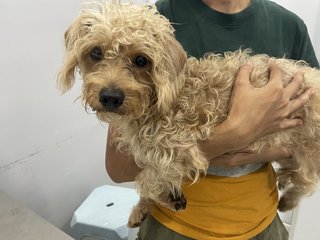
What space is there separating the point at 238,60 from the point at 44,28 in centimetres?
100

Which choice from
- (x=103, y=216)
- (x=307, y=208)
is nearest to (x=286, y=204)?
(x=307, y=208)

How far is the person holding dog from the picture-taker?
103 centimetres

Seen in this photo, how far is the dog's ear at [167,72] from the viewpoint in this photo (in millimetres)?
934

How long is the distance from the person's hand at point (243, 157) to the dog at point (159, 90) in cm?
2

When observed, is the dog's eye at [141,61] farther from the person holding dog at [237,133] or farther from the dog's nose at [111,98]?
the person holding dog at [237,133]

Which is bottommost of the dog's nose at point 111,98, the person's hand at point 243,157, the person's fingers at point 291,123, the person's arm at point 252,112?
the person's hand at point 243,157

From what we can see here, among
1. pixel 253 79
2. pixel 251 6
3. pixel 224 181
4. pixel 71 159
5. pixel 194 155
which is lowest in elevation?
pixel 71 159

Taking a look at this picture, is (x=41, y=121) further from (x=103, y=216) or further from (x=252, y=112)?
(x=252, y=112)

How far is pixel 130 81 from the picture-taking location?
3.04 ft

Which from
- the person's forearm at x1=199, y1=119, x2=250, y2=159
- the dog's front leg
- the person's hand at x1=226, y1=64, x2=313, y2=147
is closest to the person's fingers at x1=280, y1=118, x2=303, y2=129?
the person's hand at x1=226, y1=64, x2=313, y2=147

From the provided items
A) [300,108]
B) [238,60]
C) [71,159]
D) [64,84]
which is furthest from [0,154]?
[300,108]

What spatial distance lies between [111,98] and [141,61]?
0.13m

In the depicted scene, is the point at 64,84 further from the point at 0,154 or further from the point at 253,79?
the point at 0,154

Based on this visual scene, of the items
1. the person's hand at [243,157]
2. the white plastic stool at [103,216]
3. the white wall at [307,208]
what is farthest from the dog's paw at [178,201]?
the white wall at [307,208]
